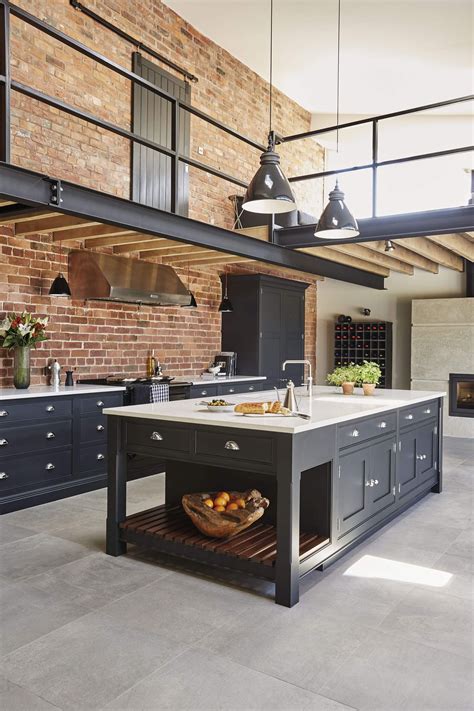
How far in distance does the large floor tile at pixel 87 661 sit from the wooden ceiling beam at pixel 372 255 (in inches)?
211

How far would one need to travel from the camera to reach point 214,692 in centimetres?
230

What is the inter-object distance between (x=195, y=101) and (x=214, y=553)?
21.2 feet

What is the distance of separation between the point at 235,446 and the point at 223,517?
451 mm

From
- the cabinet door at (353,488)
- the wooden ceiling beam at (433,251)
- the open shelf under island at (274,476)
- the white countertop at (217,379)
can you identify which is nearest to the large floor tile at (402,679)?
the open shelf under island at (274,476)

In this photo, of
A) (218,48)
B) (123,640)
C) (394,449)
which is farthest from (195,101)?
(123,640)

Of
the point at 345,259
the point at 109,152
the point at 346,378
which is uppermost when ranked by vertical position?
the point at 109,152

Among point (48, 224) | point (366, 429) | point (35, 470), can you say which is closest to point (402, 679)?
point (366, 429)

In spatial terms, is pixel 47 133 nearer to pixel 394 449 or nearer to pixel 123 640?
pixel 394 449

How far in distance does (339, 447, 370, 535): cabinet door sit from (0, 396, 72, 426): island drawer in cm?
266

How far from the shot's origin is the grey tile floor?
2287mm

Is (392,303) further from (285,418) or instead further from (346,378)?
(285,418)

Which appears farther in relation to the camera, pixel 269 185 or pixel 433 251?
pixel 433 251

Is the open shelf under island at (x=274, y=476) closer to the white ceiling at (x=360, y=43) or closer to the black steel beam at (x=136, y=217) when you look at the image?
the black steel beam at (x=136, y=217)

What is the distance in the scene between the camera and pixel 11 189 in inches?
151
